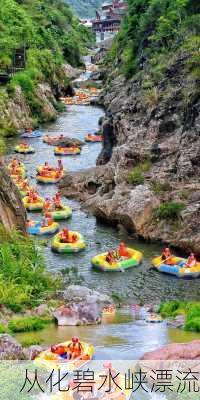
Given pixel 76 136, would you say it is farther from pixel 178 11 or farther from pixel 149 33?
pixel 178 11

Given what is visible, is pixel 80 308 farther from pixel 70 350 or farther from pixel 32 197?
pixel 32 197

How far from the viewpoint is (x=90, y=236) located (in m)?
31.4

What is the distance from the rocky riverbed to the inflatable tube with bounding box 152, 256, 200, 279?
1749mm

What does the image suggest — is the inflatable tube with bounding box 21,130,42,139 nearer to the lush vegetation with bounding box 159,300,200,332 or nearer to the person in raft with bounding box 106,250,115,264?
the person in raft with bounding box 106,250,115,264

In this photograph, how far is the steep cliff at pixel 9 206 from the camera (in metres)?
24.5

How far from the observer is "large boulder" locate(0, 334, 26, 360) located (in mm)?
14070

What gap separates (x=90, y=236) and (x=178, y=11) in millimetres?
19758

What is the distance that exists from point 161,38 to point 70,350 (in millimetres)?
32330

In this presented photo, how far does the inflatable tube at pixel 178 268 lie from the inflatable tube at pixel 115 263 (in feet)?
2.55

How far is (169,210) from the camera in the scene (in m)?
30.4

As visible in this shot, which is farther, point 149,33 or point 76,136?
point 76,136

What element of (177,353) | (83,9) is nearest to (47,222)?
(177,353)

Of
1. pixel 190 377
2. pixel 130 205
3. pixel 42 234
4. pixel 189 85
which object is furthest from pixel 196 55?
pixel 190 377

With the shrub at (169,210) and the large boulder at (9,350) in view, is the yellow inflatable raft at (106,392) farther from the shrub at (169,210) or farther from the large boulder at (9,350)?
the shrub at (169,210)
